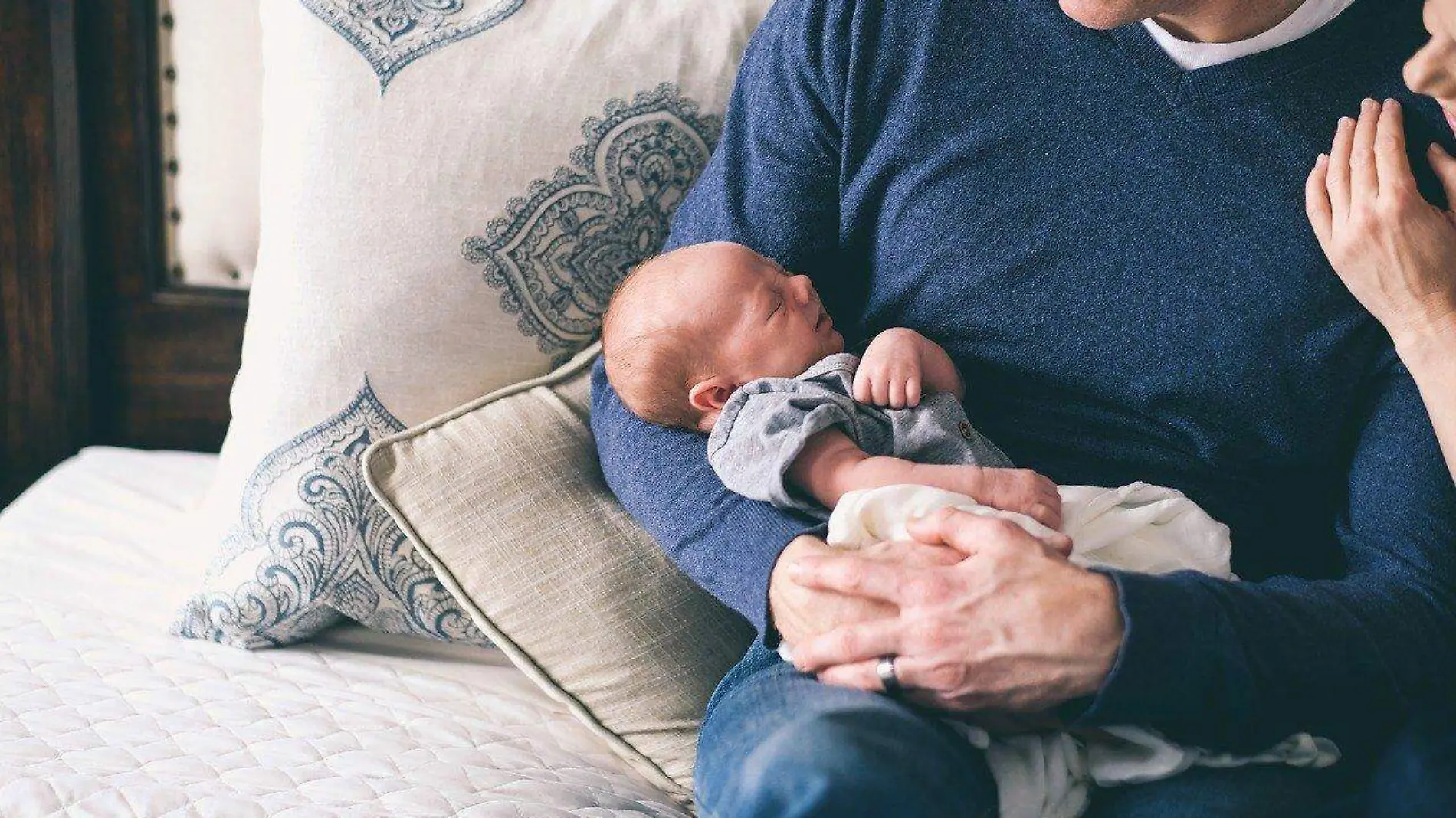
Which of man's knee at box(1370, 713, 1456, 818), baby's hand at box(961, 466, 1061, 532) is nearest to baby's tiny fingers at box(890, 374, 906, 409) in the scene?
baby's hand at box(961, 466, 1061, 532)

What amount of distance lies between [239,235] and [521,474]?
0.87 m

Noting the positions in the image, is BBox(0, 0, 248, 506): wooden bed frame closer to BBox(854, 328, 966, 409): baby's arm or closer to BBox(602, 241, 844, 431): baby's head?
BBox(602, 241, 844, 431): baby's head

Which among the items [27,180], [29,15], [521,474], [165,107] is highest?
[29,15]

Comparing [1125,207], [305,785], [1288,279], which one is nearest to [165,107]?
[305,785]

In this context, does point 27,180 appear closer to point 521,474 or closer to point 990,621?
point 521,474

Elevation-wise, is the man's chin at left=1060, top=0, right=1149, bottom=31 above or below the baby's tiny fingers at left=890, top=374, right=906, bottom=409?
above

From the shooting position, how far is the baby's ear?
1.23 meters

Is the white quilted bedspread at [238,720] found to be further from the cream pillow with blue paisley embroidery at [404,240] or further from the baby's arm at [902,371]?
the baby's arm at [902,371]

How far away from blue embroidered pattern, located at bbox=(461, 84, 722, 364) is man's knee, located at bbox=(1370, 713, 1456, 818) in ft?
3.03

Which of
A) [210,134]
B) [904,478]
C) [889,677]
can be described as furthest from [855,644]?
[210,134]

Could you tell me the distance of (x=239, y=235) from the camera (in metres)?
1.92

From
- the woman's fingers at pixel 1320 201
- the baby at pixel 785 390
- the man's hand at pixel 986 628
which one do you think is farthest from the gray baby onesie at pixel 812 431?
the woman's fingers at pixel 1320 201

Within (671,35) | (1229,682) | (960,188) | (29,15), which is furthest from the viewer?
(29,15)

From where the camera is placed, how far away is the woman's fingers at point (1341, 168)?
1.11 meters
